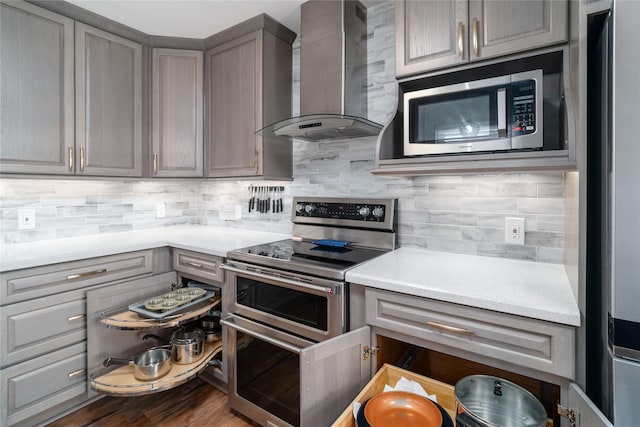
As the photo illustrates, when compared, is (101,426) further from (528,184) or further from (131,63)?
(528,184)

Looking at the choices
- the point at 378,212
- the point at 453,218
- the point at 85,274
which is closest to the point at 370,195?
the point at 378,212

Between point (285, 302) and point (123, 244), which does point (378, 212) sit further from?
point (123, 244)

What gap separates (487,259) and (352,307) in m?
0.76

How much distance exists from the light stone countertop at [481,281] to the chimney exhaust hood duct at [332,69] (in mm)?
787

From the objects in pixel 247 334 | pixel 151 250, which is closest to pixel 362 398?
pixel 247 334

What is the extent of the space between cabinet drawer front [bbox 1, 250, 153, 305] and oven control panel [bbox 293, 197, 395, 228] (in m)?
1.06

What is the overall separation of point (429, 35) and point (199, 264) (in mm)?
1787

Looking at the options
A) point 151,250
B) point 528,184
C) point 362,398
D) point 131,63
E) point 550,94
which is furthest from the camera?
point 131,63

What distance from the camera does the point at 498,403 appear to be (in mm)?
1073

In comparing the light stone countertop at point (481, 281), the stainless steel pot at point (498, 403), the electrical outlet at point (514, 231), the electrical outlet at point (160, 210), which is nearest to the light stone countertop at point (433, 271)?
the light stone countertop at point (481, 281)

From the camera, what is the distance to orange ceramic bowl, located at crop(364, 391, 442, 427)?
3.19 feet

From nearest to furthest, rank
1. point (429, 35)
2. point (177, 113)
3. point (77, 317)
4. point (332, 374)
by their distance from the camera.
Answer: point (332, 374)
point (429, 35)
point (77, 317)
point (177, 113)

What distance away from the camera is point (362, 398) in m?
1.10

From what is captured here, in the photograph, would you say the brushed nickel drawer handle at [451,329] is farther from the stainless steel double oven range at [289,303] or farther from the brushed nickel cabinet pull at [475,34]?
the brushed nickel cabinet pull at [475,34]
